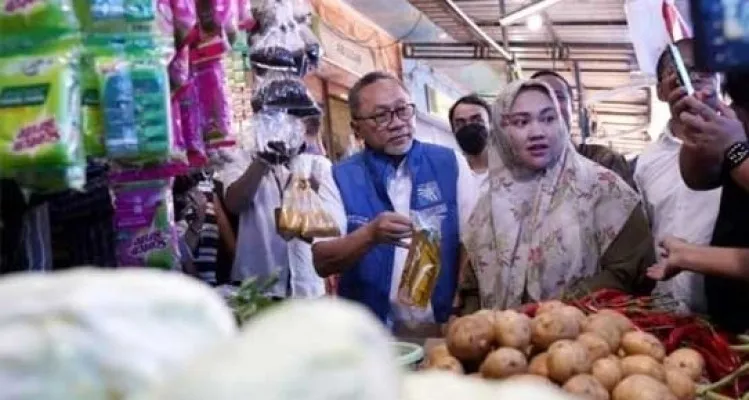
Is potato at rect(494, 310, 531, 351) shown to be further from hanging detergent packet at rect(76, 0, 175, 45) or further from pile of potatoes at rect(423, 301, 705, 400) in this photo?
hanging detergent packet at rect(76, 0, 175, 45)

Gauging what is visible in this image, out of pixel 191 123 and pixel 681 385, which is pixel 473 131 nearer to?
pixel 191 123

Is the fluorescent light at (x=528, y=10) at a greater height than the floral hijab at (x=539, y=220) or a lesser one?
greater

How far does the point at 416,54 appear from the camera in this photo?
12.4 metres

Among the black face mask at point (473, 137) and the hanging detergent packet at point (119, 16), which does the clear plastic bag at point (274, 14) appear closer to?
the hanging detergent packet at point (119, 16)

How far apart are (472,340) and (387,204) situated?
4.86 feet

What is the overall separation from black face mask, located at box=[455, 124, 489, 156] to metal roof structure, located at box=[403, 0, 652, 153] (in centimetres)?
418

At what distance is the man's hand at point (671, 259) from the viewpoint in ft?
7.89

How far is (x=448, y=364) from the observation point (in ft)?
6.51

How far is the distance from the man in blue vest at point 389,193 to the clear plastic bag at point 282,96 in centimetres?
56

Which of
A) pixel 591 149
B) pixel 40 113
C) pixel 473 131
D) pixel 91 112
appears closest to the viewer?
pixel 40 113

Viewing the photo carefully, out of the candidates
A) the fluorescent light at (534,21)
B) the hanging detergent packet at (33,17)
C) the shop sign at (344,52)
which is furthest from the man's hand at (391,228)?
the fluorescent light at (534,21)

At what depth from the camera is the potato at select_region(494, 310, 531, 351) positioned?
1.99m

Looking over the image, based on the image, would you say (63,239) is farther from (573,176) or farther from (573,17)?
(573,17)

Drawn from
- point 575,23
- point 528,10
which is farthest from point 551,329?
point 575,23
